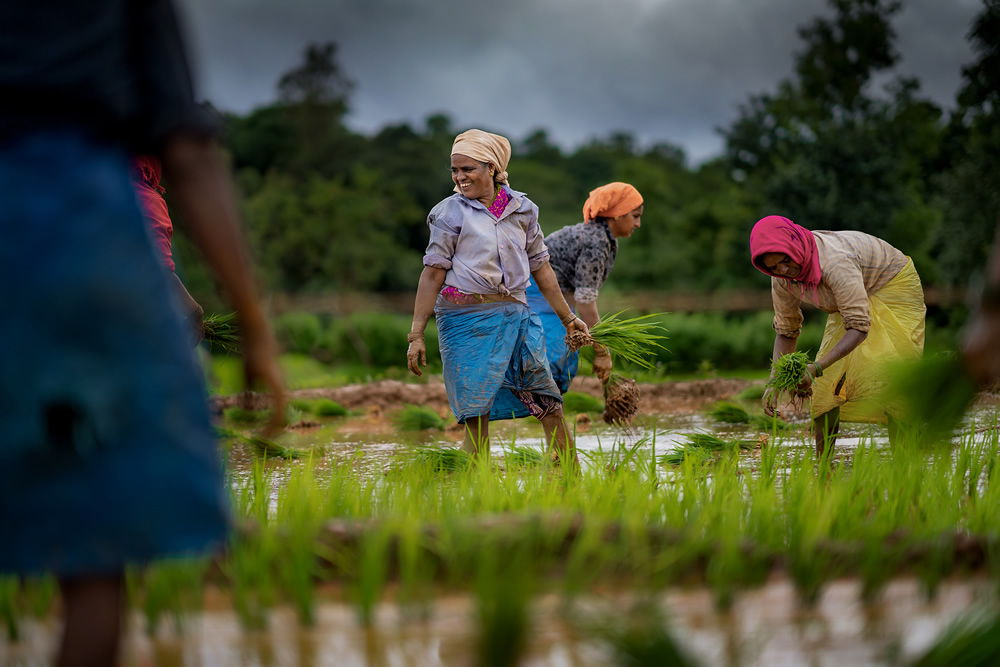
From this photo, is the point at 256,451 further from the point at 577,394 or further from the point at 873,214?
the point at 873,214

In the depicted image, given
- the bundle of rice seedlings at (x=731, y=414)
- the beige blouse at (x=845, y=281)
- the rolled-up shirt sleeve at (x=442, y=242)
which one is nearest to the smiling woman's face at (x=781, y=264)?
the beige blouse at (x=845, y=281)

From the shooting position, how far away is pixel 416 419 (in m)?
5.84

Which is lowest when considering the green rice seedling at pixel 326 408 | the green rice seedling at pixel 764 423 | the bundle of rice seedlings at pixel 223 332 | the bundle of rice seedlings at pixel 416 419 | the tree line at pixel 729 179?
the green rice seedling at pixel 764 423

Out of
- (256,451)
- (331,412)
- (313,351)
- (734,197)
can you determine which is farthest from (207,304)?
(256,451)

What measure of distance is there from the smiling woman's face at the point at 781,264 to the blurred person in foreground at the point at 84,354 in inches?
117

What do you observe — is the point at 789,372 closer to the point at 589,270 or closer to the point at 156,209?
the point at 589,270

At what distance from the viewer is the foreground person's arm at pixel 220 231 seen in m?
1.55

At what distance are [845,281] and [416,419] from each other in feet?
9.46

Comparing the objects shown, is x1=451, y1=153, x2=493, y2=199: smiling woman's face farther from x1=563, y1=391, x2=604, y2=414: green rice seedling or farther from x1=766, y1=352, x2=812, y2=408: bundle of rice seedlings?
x1=563, y1=391, x2=604, y2=414: green rice seedling

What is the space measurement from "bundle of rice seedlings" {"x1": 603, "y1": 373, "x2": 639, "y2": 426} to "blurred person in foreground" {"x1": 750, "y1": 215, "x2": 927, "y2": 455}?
30.1 inches

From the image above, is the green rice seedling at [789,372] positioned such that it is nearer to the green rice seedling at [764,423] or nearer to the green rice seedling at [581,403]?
the green rice seedling at [764,423]

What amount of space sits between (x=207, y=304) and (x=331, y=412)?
1182cm

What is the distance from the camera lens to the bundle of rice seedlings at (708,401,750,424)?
579 centimetres

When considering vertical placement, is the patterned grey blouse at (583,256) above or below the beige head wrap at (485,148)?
below
